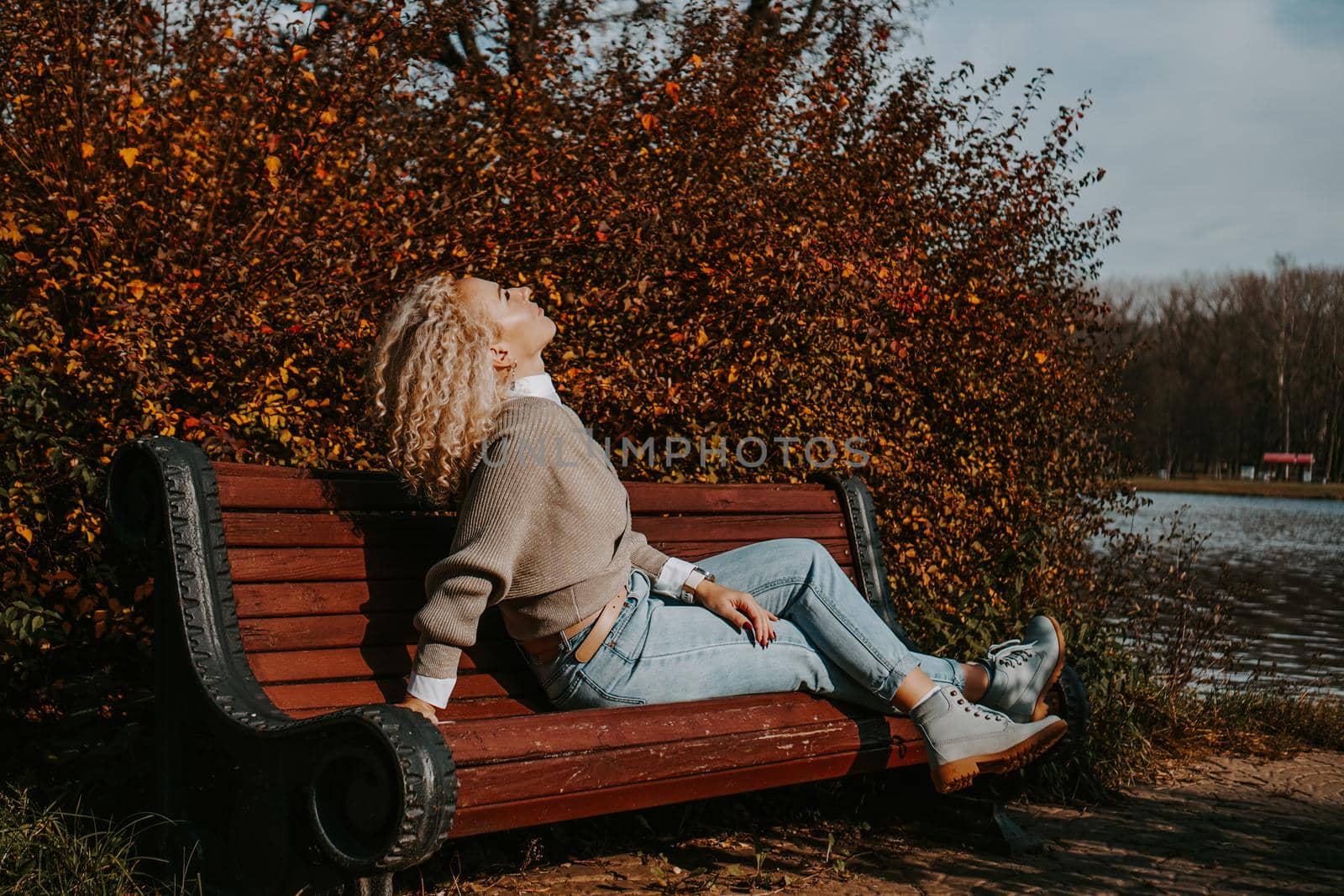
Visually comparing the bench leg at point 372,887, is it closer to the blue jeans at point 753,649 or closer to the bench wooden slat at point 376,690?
the bench wooden slat at point 376,690

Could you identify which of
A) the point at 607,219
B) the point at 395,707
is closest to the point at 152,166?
the point at 607,219

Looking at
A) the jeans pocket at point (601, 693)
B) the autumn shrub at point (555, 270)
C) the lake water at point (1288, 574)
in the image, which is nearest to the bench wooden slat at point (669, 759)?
the jeans pocket at point (601, 693)

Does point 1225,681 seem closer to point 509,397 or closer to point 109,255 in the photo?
point 509,397

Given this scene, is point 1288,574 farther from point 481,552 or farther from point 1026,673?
point 481,552

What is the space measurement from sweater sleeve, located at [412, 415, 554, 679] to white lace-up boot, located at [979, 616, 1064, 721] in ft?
4.71

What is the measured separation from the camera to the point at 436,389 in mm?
2961

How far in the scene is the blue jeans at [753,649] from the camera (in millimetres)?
3004

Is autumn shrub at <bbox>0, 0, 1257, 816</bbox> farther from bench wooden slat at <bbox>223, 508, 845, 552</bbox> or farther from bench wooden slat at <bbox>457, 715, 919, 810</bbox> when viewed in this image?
bench wooden slat at <bbox>457, 715, 919, 810</bbox>

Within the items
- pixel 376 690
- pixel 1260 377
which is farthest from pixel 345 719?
pixel 1260 377

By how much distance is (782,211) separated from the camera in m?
5.30

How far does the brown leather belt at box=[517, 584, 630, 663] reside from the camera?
299cm

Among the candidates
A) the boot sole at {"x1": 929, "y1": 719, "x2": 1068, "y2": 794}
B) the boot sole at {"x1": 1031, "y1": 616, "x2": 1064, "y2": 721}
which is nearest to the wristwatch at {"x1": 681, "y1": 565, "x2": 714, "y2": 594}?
the boot sole at {"x1": 929, "y1": 719, "x2": 1068, "y2": 794}

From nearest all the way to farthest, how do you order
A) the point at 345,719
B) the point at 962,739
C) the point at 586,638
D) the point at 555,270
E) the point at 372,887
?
the point at 345,719 → the point at 372,887 → the point at 586,638 → the point at 962,739 → the point at 555,270

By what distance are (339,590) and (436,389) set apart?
545 mm
